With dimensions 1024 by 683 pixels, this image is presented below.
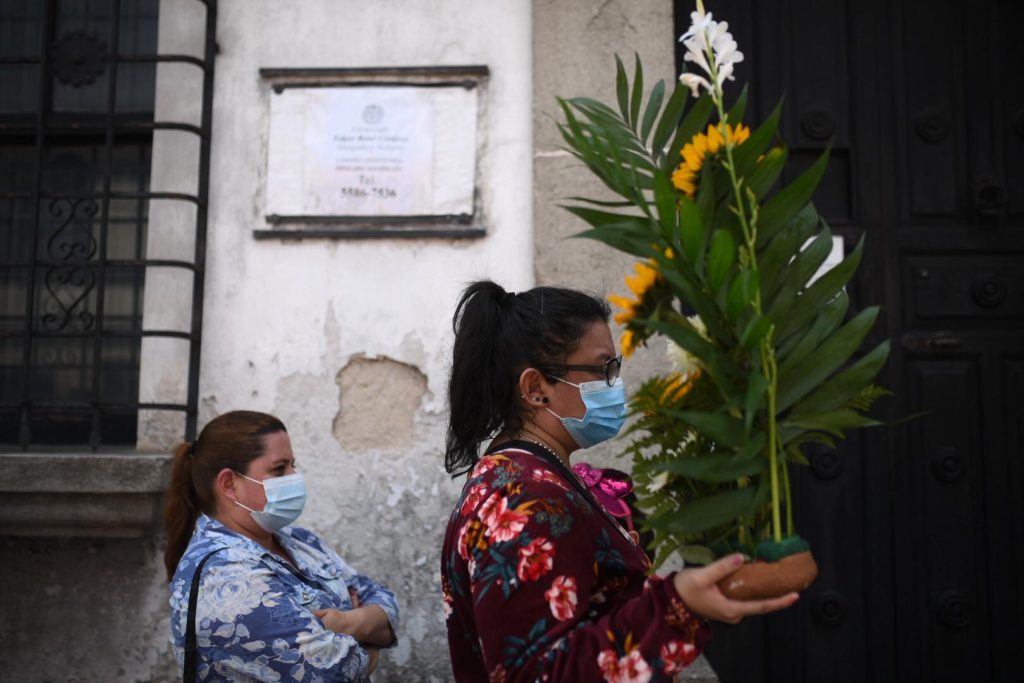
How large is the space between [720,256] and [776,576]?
1.54 feet

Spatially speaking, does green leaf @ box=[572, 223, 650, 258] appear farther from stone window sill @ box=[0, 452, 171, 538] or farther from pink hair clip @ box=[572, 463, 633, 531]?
stone window sill @ box=[0, 452, 171, 538]

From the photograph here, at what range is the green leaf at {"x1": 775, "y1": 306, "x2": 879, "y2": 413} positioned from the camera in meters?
1.39

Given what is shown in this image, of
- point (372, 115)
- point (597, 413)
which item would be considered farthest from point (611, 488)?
point (372, 115)

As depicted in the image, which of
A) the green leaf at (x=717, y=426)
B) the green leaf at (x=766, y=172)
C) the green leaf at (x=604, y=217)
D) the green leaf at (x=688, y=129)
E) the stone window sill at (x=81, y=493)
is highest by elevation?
the green leaf at (x=688, y=129)

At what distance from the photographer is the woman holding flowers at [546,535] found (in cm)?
142

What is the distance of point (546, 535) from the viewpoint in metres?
1.55

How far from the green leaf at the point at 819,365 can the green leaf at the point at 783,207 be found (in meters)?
0.19

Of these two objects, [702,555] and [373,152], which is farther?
[373,152]

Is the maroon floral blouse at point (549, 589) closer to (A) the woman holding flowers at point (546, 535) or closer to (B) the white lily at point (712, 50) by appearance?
(A) the woman holding flowers at point (546, 535)

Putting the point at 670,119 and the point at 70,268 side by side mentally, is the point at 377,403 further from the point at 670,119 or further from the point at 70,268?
the point at 670,119

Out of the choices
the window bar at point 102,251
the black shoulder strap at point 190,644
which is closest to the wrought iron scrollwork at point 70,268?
the window bar at point 102,251

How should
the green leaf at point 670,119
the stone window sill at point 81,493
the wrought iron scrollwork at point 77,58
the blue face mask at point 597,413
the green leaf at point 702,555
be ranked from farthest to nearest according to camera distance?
the wrought iron scrollwork at point 77,58 < the stone window sill at point 81,493 < the blue face mask at point 597,413 < the green leaf at point 670,119 < the green leaf at point 702,555

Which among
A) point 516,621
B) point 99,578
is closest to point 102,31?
point 99,578

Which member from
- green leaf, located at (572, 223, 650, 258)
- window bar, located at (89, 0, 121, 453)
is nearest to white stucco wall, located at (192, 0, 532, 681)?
window bar, located at (89, 0, 121, 453)
